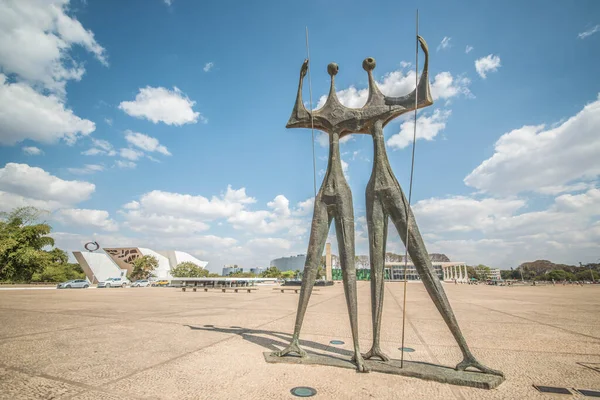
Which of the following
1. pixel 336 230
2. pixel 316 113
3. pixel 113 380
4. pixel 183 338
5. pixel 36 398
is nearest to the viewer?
pixel 36 398

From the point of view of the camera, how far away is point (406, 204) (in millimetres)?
5152

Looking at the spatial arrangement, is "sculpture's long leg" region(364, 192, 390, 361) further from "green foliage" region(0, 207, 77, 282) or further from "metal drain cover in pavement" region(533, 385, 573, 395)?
"green foliage" region(0, 207, 77, 282)

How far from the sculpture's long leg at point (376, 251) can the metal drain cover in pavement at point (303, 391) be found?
172 cm

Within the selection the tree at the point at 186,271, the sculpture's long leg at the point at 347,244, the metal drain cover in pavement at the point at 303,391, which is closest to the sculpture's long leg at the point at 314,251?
the sculpture's long leg at the point at 347,244

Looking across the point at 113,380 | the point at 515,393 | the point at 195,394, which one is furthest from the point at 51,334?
the point at 515,393

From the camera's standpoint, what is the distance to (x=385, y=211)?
5.33 metres

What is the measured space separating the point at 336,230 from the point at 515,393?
3.43 metres

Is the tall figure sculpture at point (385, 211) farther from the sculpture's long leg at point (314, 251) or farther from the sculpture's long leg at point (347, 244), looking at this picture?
the sculpture's long leg at point (314, 251)

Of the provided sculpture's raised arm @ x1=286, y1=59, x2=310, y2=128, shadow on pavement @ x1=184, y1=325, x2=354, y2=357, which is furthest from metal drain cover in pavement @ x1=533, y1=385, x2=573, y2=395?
sculpture's raised arm @ x1=286, y1=59, x2=310, y2=128

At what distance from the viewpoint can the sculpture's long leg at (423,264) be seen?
4.38 meters

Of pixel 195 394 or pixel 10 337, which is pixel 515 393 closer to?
pixel 195 394

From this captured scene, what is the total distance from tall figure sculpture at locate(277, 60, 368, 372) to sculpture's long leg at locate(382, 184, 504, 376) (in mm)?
883

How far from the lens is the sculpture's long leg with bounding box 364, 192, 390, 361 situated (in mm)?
5129

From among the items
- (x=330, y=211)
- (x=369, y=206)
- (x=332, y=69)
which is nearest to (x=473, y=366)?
(x=369, y=206)
